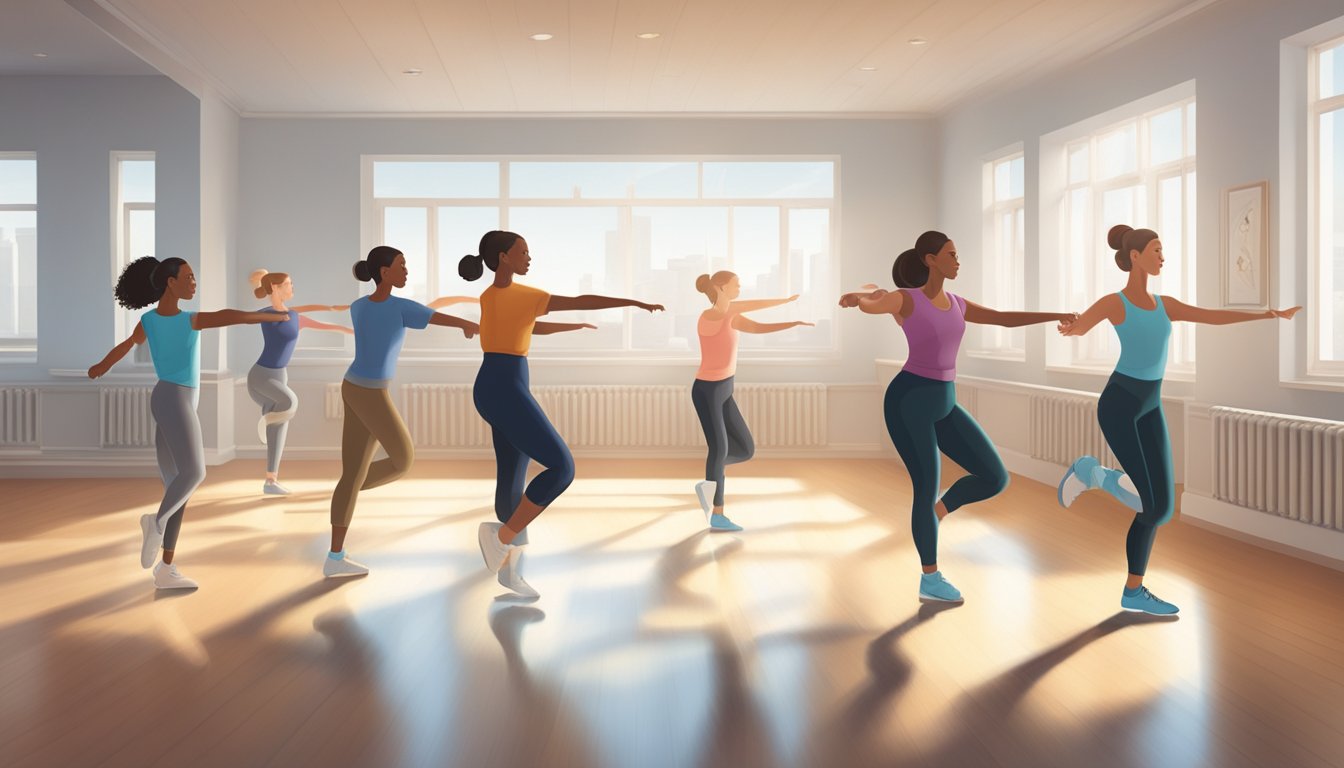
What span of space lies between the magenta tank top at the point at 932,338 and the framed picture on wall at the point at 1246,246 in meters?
2.40

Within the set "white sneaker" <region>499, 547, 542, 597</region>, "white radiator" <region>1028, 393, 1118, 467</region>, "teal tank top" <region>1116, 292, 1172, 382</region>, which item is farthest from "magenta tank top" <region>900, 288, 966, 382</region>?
"white radiator" <region>1028, 393, 1118, 467</region>

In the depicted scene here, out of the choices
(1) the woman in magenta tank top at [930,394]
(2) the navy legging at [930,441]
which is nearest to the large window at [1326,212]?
(1) the woman in magenta tank top at [930,394]

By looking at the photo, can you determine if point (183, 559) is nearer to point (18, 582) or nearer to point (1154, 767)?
point (18, 582)

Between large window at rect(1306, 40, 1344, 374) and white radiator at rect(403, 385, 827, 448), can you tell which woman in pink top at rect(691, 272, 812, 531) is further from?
white radiator at rect(403, 385, 827, 448)

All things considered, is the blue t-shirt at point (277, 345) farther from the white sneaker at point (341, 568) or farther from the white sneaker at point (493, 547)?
the white sneaker at point (493, 547)

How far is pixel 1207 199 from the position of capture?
5945 mm

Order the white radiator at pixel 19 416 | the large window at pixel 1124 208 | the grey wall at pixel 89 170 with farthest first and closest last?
the grey wall at pixel 89 170 → the white radiator at pixel 19 416 → the large window at pixel 1124 208

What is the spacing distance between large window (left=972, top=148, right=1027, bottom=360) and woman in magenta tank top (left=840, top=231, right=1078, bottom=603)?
14.6ft

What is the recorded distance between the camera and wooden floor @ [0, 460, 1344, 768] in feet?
8.86

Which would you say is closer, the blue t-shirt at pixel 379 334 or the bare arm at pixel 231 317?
the bare arm at pixel 231 317

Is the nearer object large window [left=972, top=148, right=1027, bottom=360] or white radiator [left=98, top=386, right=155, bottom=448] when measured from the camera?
white radiator [left=98, top=386, right=155, bottom=448]

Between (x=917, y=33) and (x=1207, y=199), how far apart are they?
6.79 ft

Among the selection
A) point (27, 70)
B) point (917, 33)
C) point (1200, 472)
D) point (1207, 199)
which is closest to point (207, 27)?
point (27, 70)

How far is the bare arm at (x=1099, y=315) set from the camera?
4020 mm
